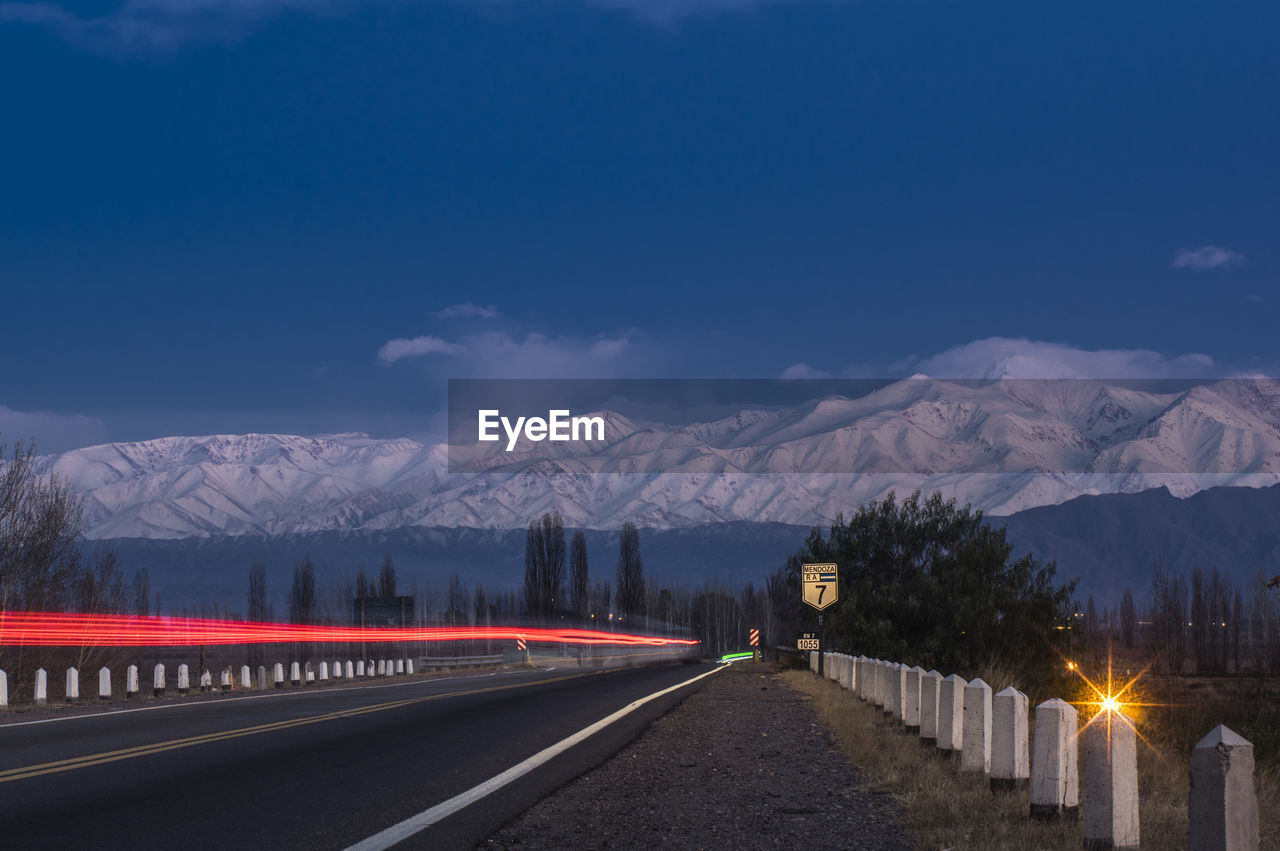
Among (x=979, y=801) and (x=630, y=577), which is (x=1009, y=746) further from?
(x=630, y=577)

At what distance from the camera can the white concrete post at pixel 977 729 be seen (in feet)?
36.3

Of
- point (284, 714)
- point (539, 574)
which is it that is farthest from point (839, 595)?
point (539, 574)

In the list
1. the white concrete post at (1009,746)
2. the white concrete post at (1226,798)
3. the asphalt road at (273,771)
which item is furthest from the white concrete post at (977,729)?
the white concrete post at (1226,798)

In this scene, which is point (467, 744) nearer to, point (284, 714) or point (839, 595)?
point (284, 714)

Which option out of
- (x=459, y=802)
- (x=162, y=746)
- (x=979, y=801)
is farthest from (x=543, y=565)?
(x=979, y=801)

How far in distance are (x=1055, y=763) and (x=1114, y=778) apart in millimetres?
1436

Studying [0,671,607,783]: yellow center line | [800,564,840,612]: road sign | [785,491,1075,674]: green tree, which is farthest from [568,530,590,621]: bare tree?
[0,671,607,783]: yellow center line

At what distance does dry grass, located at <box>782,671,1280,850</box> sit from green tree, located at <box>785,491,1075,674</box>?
2827 centimetres

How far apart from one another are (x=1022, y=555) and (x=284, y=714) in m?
31.5

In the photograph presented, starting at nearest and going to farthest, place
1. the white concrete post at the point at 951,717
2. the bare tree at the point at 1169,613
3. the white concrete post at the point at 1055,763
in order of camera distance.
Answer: the white concrete post at the point at 1055,763 < the white concrete post at the point at 951,717 < the bare tree at the point at 1169,613

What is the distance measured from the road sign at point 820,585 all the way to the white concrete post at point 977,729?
29503 mm

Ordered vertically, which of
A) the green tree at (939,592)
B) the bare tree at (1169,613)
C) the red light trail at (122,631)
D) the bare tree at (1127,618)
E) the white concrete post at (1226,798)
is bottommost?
the bare tree at (1127,618)

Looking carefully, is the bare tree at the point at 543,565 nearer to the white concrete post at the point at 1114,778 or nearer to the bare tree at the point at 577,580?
the bare tree at the point at 577,580

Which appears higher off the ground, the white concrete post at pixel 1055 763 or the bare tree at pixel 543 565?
the white concrete post at pixel 1055 763
